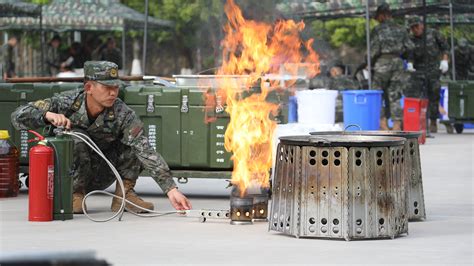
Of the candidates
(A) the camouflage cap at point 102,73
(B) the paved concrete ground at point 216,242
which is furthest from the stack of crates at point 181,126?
(A) the camouflage cap at point 102,73

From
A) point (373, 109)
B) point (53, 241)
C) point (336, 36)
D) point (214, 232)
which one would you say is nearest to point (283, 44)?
point (214, 232)

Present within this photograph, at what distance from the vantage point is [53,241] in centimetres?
913

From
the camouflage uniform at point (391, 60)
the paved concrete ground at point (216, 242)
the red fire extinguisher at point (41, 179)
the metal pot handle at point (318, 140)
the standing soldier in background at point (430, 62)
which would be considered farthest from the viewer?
the standing soldier in background at point (430, 62)

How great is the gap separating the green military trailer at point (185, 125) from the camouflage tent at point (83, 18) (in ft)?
68.0

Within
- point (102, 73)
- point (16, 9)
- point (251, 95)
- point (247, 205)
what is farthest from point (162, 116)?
point (16, 9)

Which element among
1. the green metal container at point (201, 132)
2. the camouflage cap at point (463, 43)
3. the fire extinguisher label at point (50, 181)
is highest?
the camouflage cap at point (463, 43)

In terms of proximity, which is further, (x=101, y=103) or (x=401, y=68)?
(x=401, y=68)

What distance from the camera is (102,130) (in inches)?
434

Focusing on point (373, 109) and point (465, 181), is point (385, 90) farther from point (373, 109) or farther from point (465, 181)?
point (465, 181)

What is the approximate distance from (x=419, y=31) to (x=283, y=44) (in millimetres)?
14214

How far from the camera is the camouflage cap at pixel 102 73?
419 inches

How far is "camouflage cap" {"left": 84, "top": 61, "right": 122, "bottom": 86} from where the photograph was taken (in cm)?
1065

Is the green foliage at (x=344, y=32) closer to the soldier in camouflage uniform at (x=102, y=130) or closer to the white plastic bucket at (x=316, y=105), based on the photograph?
the white plastic bucket at (x=316, y=105)

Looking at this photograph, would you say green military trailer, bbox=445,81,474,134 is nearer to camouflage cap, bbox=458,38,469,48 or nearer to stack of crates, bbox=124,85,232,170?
camouflage cap, bbox=458,38,469,48
